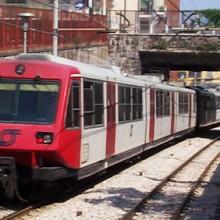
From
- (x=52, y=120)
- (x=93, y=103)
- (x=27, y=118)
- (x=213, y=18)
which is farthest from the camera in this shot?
(x=213, y=18)

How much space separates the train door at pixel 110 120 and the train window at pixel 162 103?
7156mm

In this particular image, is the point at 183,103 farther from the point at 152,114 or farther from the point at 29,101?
the point at 29,101

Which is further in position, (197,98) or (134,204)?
(197,98)

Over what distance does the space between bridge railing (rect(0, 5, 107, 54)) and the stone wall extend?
957 millimetres

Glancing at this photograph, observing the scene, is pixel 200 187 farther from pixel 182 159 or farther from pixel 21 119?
pixel 182 159

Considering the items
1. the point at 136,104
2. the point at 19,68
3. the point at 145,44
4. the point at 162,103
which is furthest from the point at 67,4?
the point at 19,68

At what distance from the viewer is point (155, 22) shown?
41.7 m

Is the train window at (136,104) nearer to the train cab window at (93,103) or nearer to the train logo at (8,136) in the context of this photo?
the train cab window at (93,103)

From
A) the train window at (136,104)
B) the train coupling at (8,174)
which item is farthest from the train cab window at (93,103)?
the train window at (136,104)

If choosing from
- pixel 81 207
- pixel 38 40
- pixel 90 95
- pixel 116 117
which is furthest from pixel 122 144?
pixel 38 40

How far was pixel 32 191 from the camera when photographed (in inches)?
549

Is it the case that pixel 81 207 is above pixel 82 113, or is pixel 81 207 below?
below

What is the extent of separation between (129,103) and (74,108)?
484 centimetres

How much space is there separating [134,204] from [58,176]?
1.75 m
